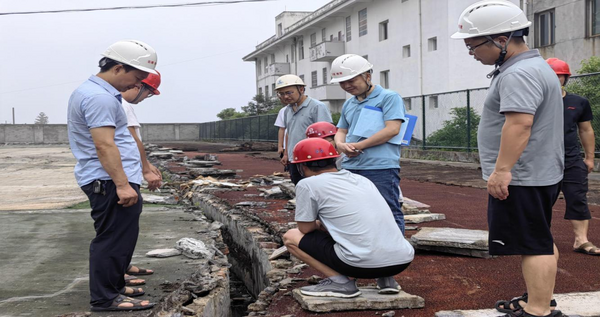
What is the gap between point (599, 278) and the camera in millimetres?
4516

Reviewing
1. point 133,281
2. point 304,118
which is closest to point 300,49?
point 304,118

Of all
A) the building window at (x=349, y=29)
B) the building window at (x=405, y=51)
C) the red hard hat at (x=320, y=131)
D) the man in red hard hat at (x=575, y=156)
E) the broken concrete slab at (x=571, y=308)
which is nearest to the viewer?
the broken concrete slab at (x=571, y=308)

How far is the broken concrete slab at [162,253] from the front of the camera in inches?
220

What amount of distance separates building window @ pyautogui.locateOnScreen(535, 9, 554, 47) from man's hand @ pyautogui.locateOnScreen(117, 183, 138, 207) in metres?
22.9

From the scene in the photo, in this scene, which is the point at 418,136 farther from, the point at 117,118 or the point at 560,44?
the point at 117,118

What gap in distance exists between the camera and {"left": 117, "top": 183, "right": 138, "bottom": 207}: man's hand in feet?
12.1

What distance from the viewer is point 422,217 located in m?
7.40

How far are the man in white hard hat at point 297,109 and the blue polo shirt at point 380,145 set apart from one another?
1573mm

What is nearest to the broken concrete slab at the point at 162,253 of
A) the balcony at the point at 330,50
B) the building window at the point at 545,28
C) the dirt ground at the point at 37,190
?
the dirt ground at the point at 37,190

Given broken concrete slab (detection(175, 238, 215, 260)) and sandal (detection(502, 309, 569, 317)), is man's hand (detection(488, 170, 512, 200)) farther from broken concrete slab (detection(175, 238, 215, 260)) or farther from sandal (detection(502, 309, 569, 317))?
broken concrete slab (detection(175, 238, 215, 260))

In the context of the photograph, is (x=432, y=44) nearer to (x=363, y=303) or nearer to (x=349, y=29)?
(x=349, y=29)

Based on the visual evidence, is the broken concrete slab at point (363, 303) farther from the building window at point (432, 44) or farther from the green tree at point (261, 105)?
the green tree at point (261, 105)

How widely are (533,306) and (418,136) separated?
63.5 ft

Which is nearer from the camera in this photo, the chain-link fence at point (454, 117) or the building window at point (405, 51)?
the chain-link fence at point (454, 117)
